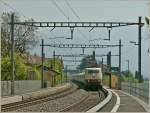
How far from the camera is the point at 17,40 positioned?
78125 mm

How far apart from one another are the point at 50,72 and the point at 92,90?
7.57 m

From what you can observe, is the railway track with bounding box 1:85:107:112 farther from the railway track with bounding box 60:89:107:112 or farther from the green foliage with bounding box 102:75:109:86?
the green foliage with bounding box 102:75:109:86

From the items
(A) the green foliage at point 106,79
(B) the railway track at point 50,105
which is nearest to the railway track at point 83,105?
(B) the railway track at point 50,105

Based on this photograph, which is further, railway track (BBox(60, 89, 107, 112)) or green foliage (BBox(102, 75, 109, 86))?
green foliage (BBox(102, 75, 109, 86))

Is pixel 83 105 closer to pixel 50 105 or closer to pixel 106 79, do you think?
pixel 50 105

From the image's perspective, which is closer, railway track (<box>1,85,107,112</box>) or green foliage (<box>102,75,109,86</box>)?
railway track (<box>1,85,107,112</box>)

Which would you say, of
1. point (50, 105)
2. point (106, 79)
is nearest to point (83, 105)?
point (50, 105)

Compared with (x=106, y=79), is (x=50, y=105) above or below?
above

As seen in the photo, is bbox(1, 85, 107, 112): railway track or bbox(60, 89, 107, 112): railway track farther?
bbox(60, 89, 107, 112): railway track

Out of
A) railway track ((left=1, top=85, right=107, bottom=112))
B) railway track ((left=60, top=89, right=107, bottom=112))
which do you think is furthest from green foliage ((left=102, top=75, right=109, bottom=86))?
railway track ((left=1, top=85, right=107, bottom=112))

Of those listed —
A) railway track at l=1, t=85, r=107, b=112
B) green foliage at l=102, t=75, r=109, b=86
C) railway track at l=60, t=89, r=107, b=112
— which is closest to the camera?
railway track at l=1, t=85, r=107, b=112

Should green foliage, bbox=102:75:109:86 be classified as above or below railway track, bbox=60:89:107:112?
→ below

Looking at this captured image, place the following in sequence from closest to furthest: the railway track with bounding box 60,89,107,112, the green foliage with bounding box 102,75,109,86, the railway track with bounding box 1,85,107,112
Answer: the railway track with bounding box 1,85,107,112 < the railway track with bounding box 60,89,107,112 < the green foliage with bounding box 102,75,109,86

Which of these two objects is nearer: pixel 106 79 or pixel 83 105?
pixel 83 105
